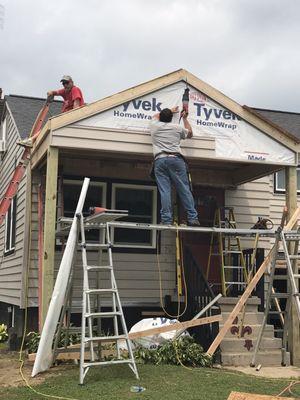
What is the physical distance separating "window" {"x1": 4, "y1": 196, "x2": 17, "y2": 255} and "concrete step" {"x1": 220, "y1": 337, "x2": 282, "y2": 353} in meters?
5.72

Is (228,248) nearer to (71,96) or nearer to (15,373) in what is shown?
(71,96)

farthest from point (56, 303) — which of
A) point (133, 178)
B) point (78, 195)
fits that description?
point (133, 178)

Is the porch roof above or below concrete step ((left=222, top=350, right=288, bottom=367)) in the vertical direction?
above

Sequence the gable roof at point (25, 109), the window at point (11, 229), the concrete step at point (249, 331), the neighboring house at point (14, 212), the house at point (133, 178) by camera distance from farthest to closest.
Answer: the gable roof at point (25, 109) → the window at point (11, 229) → the neighboring house at point (14, 212) → the concrete step at point (249, 331) → the house at point (133, 178)

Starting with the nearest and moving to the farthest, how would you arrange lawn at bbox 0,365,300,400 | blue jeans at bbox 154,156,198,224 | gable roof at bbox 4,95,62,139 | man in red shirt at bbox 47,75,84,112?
lawn at bbox 0,365,300,400
blue jeans at bbox 154,156,198,224
man in red shirt at bbox 47,75,84,112
gable roof at bbox 4,95,62,139

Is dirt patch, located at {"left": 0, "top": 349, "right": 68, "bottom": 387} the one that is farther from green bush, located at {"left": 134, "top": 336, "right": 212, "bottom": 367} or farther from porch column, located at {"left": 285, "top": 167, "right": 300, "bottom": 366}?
porch column, located at {"left": 285, "top": 167, "right": 300, "bottom": 366}

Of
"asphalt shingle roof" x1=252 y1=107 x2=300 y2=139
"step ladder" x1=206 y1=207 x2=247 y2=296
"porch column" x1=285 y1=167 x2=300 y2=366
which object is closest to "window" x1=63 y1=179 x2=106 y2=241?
"step ladder" x1=206 y1=207 x2=247 y2=296

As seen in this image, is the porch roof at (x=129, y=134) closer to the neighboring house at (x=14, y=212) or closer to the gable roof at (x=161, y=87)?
the gable roof at (x=161, y=87)

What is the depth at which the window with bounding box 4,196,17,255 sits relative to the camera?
41.0 ft

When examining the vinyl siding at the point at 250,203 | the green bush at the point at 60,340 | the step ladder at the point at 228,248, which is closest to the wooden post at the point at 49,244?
the green bush at the point at 60,340

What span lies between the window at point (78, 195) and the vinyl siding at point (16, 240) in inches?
38.7

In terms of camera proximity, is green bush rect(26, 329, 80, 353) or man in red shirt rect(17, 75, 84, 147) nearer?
green bush rect(26, 329, 80, 353)

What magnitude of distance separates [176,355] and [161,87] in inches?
168

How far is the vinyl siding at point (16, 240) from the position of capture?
11297 millimetres
